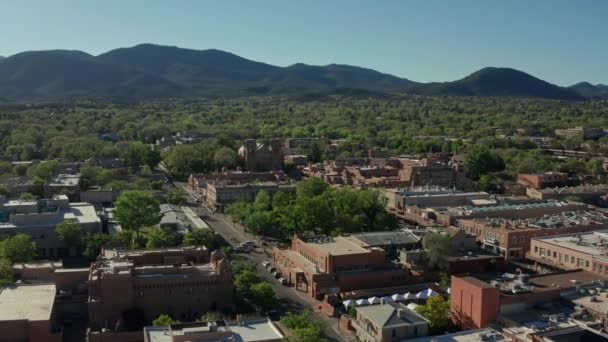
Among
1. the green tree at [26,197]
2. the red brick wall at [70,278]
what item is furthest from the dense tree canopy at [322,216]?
the red brick wall at [70,278]

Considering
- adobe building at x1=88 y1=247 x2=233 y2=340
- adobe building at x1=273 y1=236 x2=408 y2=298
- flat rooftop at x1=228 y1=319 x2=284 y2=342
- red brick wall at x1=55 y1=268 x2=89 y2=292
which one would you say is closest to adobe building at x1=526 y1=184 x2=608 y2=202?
adobe building at x1=273 y1=236 x2=408 y2=298

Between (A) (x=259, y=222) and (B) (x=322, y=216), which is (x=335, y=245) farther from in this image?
(A) (x=259, y=222)

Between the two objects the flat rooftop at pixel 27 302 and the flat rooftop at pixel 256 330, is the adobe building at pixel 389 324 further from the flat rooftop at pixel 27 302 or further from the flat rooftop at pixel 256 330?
the flat rooftop at pixel 27 302

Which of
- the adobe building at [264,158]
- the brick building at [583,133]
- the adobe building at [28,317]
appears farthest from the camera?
the brick building at [583,133]

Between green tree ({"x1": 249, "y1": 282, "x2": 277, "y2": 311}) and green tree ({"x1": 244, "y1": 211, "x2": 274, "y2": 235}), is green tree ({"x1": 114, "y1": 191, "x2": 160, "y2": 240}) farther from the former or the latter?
green tree ({"x1": 249, "y1": 282, "x2": 277, "y2": 311})

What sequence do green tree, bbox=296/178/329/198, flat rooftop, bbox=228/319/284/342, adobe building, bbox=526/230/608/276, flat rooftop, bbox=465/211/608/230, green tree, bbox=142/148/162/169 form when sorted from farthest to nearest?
1. green tree, bbox=142/148/162/169
2. green tree, bbox=296/178/329/198
3. flat rooftop, bbox=465/211/608/230
4. adobe building, bbox=526/230/608/276
5. flat rooftop, bbox=228/319/284/342

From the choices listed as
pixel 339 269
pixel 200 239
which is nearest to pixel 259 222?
pixel 200 239
